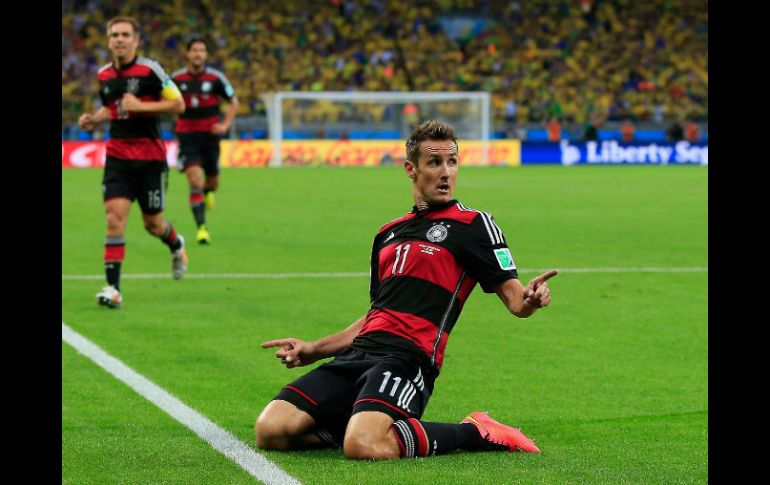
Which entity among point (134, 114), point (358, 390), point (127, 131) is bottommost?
point (358, 390)

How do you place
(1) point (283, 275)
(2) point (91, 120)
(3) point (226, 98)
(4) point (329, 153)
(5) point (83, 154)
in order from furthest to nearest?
(4) point (329, 153), (5) point (83, 154), (3) point (226, 98), (1) point (283, 275), (2) point (91, 120)

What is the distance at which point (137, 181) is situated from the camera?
12008 mm

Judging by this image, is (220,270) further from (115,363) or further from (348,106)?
(348,106)

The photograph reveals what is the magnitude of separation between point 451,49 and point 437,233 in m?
47.0

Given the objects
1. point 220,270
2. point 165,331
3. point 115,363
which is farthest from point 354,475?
point 220,270

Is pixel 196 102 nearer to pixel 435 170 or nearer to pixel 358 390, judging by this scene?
pixel 435 170

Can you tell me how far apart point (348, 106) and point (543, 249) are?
27626 millimetres

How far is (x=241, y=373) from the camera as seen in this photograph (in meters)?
8.38

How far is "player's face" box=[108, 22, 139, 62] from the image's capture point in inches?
444

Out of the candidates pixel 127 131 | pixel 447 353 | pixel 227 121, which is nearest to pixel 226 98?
pixel 227 121

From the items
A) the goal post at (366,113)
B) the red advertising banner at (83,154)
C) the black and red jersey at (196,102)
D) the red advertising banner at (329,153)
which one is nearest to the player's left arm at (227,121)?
the black and red jersey at (196,102)

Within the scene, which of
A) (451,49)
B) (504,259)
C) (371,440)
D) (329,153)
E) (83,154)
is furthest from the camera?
(451,49)

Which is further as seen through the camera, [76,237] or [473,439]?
[76,237]

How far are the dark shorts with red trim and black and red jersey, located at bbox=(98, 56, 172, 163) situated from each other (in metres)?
5.93
